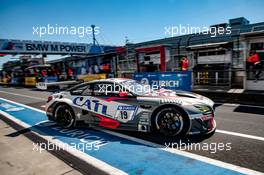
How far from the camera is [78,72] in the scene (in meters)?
23.3

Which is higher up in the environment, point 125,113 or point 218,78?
point 218,78

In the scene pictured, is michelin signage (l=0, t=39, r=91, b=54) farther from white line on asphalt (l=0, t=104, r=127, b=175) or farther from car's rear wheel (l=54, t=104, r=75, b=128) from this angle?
white line on asphalt (l=0, t=104, r=127, b=175)

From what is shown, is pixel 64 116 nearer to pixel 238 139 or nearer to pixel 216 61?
pixel 238 139

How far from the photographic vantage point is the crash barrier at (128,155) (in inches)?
137

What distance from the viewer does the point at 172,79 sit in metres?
10.9

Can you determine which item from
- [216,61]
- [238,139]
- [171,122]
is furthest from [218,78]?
[171,122]

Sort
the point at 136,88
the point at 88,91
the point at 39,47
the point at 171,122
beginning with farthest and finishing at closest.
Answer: the point at 39,47, the point at 88,91, the point at 136,88, the point at 171,122

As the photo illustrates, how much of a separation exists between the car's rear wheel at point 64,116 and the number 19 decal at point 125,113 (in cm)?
153

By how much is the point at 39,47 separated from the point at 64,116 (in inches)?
1002

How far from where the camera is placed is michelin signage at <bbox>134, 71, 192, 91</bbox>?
33.8 ft

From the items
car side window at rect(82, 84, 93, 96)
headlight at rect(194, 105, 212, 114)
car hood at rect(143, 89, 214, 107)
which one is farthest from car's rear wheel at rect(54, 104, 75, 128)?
headlight at rect(194, 105, 212, 114)

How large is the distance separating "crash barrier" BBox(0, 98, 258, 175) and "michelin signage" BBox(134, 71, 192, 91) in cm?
521

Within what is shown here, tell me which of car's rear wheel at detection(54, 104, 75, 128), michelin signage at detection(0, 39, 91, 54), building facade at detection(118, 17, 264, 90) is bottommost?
car's rear wheel at detection(54, 104, 75, 128)

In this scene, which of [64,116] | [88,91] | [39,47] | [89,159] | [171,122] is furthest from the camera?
[39,47]
